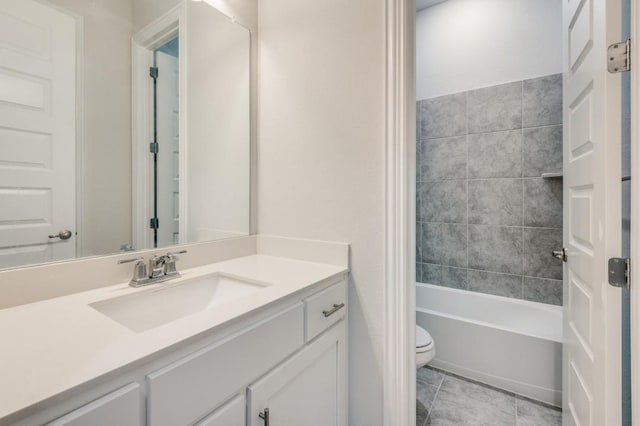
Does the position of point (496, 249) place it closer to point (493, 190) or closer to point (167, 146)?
point (493, 190)

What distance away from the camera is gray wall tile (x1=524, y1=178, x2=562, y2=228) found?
2.04 meters

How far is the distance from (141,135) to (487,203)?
7.65 feet

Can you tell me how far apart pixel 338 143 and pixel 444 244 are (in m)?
1.65

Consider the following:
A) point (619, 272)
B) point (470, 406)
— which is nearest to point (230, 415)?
point (619, 272)

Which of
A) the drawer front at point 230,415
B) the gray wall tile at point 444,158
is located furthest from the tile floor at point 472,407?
the gray wall tile at point 444,158

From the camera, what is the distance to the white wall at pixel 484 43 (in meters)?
2.07

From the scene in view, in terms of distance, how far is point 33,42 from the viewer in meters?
0.87

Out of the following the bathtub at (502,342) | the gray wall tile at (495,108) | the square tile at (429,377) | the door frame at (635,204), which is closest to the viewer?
the door frame at (635,204)

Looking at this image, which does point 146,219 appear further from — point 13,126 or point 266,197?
point 266,197

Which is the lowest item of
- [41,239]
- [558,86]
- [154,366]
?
[154,366]

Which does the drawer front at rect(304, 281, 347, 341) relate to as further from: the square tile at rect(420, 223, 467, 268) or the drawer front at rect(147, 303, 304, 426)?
the square tile at rect(420, 223, 467, 268)

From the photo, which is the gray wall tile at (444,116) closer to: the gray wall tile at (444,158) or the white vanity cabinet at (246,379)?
the gray wall tile at (444,158)

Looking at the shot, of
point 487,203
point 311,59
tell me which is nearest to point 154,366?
point 311,59

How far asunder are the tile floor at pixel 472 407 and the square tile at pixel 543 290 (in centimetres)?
73
